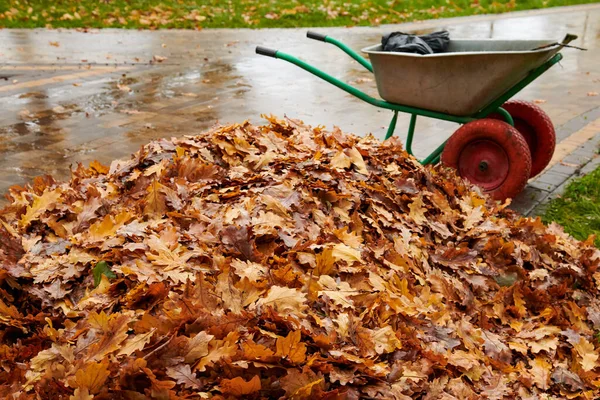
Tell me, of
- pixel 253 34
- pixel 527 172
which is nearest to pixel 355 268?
pixel 527 172

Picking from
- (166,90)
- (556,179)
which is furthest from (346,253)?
(166,90)

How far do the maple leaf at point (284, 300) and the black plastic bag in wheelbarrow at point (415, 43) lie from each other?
244 cm

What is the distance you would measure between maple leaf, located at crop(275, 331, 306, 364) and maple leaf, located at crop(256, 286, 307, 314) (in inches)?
7.3

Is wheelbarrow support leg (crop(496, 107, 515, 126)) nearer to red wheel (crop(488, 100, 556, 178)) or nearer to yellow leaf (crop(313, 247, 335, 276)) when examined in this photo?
red wheel (crop(488, 100, 556, 178))

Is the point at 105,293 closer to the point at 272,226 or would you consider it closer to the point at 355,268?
the point at 272,226

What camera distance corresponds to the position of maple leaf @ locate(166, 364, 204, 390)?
163 centimetres

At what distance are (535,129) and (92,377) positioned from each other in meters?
3.53

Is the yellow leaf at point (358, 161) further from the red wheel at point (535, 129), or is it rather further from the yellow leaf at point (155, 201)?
the red wheel at point (535, 129)

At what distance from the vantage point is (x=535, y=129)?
4.21 metres

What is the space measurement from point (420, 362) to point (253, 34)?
9002 millimetres

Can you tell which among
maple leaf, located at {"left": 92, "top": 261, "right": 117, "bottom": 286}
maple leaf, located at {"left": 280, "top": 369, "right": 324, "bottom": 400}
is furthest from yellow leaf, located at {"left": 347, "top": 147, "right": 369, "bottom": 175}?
maple leaf, located at {"left": 280, "top": 369, "right": 324, "bottom": 400}

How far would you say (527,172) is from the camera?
Result: 379 centimetres

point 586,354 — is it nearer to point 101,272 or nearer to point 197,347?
point 197,347

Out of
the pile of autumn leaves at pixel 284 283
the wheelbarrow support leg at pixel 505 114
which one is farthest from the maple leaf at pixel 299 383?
the wheelbarrow support leg at pixel 505 114
